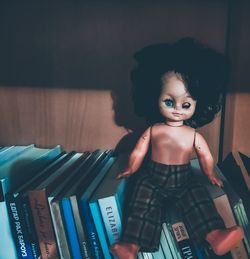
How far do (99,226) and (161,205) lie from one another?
0.38 feet

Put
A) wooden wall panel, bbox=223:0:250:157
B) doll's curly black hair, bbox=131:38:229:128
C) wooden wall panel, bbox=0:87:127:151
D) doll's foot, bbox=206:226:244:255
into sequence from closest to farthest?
1. doll's foot, bbox=206:226:244:255
2. doll's curly black hair, bbox=131:38:229:128
3. wooden wall panel, bbox=223:0:250:157
4. wooden wall panel, bbox=0:87:127:151

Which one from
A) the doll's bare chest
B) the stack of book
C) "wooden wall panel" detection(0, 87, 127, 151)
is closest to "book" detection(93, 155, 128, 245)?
the stack of book

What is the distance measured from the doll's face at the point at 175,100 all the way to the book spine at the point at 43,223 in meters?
0.27

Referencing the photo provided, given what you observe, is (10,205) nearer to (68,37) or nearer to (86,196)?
(86,196)

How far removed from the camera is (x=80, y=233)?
0.61 m

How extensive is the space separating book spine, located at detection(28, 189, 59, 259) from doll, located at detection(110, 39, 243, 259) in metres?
0.12

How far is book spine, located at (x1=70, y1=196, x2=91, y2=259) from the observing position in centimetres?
60

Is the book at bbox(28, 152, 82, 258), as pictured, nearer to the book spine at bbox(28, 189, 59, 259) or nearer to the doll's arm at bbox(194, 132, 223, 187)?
the book spine at bbox(28, 189, 59, 259)

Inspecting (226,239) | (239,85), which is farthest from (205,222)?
(239,85)

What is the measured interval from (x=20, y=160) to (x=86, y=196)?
0.76ft

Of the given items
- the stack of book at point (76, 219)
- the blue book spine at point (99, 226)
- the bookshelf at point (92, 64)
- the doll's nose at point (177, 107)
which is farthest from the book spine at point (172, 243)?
the bookshelf at point (92, 64)

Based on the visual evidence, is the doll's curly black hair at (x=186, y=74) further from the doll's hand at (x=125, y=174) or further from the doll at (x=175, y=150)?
the doll's hand at (x=125, y=174)

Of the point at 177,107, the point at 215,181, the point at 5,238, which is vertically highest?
the point at 177,107

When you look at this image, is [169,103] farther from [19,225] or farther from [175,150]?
[19,225]
